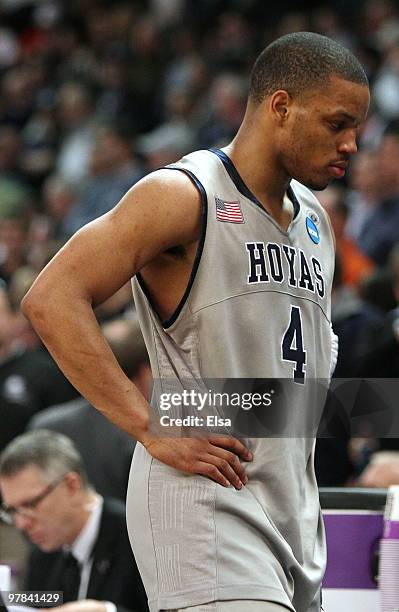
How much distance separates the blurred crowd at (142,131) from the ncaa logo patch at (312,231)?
1.72 metres

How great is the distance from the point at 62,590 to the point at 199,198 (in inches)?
79.3

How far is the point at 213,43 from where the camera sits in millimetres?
12836

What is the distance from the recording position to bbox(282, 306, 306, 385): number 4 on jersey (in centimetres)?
306

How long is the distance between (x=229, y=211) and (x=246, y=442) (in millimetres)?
514

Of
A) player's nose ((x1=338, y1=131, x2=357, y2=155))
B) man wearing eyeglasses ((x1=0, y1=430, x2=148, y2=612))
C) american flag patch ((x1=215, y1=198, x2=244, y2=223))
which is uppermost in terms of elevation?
player's nose ((x1=338, y1=131, x2=357, y2=155))

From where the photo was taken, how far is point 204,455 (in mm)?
2920

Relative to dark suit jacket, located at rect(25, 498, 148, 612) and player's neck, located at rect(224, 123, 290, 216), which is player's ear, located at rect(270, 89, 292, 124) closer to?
player's neck, located at rect(224, 123, 290, 216)

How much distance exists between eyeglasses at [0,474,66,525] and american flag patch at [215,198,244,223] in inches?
85.4

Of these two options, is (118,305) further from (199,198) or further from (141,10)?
(141,10)

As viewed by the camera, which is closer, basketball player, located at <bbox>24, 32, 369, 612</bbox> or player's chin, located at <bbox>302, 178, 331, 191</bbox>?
basketball player, located at <bbox>24, 32, 369, 612</bbox>

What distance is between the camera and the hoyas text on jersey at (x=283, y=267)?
304 centimetres

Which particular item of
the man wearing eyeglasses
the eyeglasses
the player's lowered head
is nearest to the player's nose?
the player's lowered head

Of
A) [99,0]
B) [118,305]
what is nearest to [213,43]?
[99,0]

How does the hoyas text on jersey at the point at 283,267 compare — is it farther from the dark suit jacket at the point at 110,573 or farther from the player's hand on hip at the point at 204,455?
the dark suit jacket at the point at 110,573
